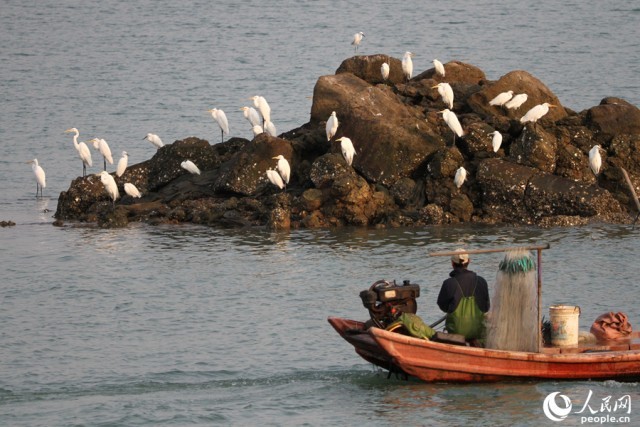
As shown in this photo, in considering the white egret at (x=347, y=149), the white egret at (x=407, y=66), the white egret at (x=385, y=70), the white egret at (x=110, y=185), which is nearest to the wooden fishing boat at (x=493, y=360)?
the white egret at (x=347, y=149)

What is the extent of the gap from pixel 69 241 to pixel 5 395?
9.87 meters

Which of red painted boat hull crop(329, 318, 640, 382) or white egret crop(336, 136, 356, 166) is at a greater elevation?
white egret crop(336, 136, 356, 166)

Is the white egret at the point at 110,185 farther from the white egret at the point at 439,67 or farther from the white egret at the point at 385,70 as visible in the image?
the white egret at the point at 439,67

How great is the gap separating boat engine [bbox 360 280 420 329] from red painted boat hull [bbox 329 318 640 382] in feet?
1.06

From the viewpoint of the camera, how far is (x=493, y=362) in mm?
15188

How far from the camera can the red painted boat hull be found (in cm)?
1507

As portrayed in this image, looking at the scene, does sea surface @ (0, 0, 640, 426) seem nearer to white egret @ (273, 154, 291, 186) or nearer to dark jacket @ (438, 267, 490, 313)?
dark jacket @ (438, 267, 490, 313)

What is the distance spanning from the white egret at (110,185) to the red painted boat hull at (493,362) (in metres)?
13.1

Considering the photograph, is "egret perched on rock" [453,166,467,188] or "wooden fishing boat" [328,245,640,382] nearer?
"wooden fishing boat" [328,245,640,382]

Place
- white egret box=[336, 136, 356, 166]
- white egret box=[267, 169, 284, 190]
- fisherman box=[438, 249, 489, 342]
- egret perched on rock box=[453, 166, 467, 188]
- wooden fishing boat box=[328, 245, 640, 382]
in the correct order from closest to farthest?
wooden fishing boat box=[328, 245, 640, 382], fisherman box=[438, 249, 489, 342], egret perched on rock box=[453, 166, 467, 188], white egret box=[336, 136, 356, 166], white egret box=[267, 169, 284, 190]

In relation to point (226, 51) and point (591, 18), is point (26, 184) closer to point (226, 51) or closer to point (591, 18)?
point (226, 51)

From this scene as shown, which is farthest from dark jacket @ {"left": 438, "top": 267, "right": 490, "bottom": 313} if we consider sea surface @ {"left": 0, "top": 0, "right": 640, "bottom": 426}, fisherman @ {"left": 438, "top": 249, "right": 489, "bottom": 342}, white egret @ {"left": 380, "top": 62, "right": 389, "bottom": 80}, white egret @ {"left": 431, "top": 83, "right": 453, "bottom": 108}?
white egret @ {"left": 380, "top": 62, "right": 389, "bottom": 80}

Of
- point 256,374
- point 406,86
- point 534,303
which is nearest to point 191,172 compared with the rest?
point 406,86

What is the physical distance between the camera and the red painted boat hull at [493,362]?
15070 millimetres
